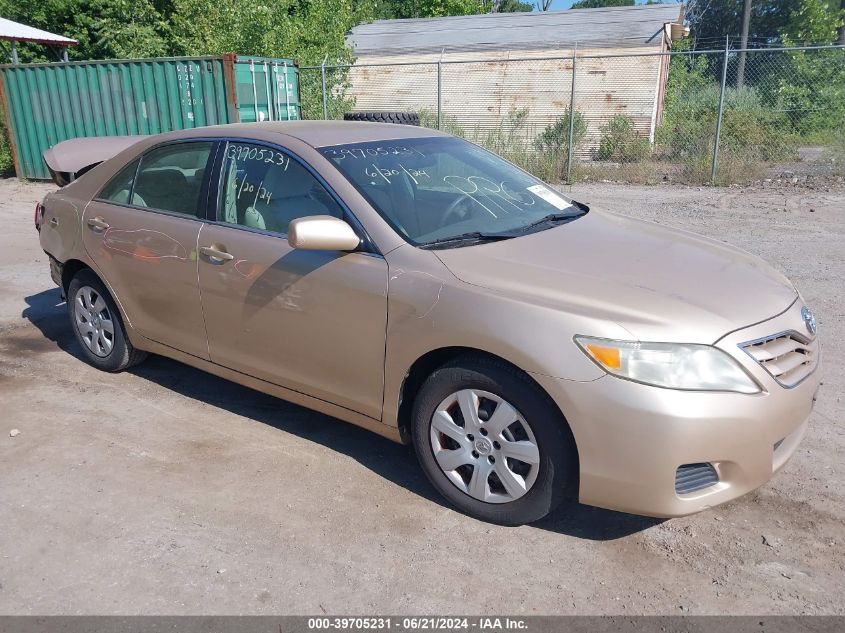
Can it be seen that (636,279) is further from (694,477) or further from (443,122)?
(443,122)

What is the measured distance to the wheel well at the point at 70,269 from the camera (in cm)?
516

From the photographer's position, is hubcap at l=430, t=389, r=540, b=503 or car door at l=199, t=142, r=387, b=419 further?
car door at l=199, t=142, r=387, b=419

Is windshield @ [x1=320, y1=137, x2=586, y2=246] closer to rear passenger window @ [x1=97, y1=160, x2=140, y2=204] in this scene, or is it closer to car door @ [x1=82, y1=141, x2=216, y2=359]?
car door @ [x1=82, y1=141, x2=216, y2=359]

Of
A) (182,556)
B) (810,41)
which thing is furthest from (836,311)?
(810,41)

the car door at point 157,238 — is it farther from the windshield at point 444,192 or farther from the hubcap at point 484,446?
the hubcap at point 484,446

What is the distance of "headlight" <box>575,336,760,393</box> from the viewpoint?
286 centimetres

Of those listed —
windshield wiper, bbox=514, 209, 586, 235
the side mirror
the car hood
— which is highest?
the side mirror

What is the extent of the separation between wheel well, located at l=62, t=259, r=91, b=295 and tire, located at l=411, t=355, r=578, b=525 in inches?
115

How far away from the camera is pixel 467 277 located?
10.8 feet

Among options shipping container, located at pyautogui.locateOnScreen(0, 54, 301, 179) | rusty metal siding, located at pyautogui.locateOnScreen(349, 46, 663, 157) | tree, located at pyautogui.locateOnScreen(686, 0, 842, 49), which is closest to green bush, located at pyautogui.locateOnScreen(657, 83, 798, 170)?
rusty metal siding, located at pyautogui.locateOnScreen(349, 46, 663, 157)

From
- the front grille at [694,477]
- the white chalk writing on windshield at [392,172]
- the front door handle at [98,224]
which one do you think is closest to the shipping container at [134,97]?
the front door handle at [98,224]

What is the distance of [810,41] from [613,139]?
19823 millimetres

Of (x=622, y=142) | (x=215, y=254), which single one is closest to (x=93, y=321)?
(x=215, y=254)

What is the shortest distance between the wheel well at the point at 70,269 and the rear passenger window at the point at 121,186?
50 centimetres
